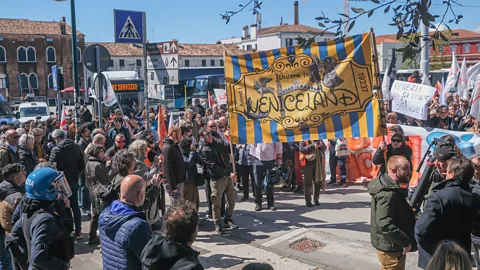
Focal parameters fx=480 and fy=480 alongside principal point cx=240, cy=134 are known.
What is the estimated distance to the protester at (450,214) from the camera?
13.8 ft

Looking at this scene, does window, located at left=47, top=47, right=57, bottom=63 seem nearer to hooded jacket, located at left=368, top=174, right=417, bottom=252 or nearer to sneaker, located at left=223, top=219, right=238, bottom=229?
sneaker, located at left=223, top=219, right=238, bottom=229

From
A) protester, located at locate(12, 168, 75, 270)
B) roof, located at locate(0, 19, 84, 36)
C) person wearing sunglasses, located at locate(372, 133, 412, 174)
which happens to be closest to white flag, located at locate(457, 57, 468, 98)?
person wearing sunglasses, located at locate(372, 133, 412, 174)

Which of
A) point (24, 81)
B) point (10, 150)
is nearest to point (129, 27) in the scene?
point (10, 150)

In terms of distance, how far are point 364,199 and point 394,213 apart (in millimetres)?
5572

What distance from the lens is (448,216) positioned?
166 inches

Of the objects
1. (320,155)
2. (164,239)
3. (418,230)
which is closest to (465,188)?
(418,230)

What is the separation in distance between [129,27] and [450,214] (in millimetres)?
7535

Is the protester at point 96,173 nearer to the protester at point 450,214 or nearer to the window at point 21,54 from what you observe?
the protester at point 450,214

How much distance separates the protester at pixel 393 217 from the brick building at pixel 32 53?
54.3 meters

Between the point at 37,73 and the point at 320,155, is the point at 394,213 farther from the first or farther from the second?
the point at 37,73

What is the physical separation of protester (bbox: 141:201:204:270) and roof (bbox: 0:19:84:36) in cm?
6179

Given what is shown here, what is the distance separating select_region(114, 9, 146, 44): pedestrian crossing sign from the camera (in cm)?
966

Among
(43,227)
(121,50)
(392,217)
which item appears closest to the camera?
(43,227)

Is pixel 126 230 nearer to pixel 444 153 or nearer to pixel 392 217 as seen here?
pixel 392 217
